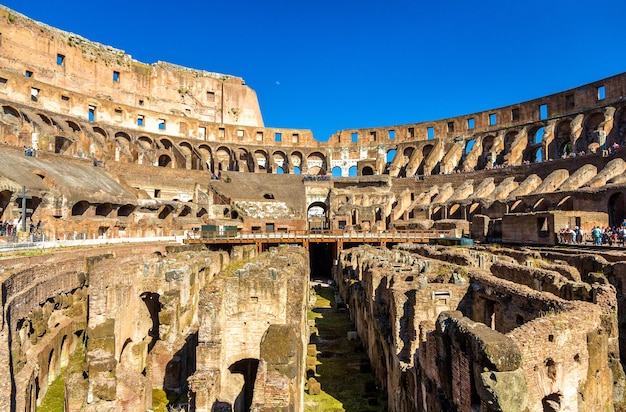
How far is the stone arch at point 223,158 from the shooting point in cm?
5608

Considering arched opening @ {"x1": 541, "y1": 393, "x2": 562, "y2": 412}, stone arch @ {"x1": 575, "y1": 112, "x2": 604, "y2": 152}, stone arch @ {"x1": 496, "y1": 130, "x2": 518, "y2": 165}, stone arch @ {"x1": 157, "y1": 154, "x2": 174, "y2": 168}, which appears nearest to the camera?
arched opening @ {"x1": 541, "y1": 393, "x2": 562, "y2": 412}

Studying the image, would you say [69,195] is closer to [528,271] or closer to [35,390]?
[35,390]

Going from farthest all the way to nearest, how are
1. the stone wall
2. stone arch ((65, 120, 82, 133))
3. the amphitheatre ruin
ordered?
1. stone arch ((65, 120, 82, 133))
2. the amphitheatre ruin
3. the stone wall

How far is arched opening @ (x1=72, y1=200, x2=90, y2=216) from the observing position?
2978 centimetres

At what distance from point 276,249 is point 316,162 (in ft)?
136

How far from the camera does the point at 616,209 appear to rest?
81.7ft

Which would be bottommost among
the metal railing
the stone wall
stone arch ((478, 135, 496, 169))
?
the stone wall

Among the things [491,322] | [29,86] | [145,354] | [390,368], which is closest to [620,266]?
[491,322]

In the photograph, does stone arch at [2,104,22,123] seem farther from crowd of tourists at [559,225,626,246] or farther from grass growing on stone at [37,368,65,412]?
crowd of tourists at [559,225,626,246]

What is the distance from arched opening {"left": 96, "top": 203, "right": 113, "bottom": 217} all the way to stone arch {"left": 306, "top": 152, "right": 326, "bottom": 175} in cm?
3273

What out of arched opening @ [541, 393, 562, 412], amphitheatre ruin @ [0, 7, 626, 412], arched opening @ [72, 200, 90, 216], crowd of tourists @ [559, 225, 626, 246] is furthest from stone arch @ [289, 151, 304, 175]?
arched opening @ [541, 393, 562, 412]

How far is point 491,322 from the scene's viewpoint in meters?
8.85

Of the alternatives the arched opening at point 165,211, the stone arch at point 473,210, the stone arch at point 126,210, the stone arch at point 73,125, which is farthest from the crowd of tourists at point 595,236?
the stone arch at point 73,125

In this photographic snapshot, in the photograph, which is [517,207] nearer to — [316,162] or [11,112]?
[316,162]
